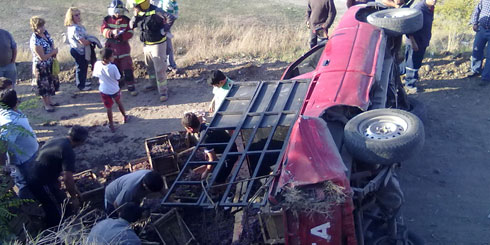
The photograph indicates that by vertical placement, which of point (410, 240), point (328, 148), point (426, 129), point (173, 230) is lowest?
point (426, 129)

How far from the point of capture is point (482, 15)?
8836 mm

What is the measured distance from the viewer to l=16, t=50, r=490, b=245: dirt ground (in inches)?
235

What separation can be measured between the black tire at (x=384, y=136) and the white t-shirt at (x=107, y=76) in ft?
14.7

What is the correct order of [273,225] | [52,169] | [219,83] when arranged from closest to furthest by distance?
[273,225] < [52,169] < [219,83]

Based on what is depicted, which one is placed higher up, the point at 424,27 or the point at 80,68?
the point at 424,27

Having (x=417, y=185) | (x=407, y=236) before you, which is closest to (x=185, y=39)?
(x=417, y=185)

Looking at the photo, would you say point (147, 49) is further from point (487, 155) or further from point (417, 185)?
point (487, 155)

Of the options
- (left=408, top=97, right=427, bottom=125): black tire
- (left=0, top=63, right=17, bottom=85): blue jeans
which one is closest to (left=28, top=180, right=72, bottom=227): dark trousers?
(left=0, top=63, right=17, bottom=85): blue jeans

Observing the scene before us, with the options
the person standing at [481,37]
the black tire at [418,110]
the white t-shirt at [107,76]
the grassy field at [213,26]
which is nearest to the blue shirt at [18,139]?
the white t-shirt at [107,76]

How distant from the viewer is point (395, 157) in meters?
4.73

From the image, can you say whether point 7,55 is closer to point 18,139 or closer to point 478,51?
point 18,139

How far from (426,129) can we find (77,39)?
257 inches

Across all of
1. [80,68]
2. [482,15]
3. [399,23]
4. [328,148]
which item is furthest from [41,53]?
[482,15]

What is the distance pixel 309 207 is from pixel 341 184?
34 centimetres
